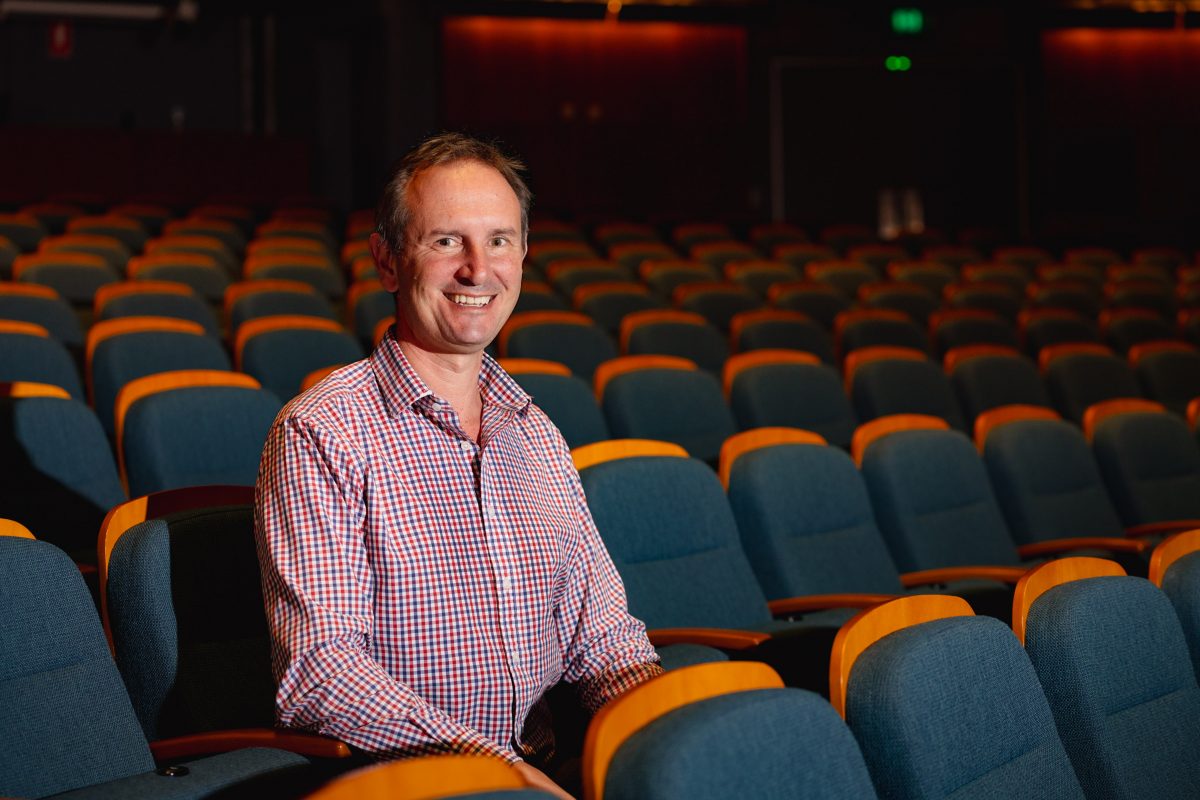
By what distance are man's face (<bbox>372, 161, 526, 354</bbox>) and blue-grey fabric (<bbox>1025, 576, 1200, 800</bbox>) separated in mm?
791

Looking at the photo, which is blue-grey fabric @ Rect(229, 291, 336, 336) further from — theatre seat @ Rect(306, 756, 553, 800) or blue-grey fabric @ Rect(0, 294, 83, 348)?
theatre seat @ Rect(306, 756, 553, 800)

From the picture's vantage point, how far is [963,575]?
2.54m

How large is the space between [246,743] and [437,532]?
0.31 meters

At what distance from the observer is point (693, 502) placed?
228 cm

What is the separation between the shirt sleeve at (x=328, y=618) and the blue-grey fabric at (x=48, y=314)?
2758mm

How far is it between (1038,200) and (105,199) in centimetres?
723

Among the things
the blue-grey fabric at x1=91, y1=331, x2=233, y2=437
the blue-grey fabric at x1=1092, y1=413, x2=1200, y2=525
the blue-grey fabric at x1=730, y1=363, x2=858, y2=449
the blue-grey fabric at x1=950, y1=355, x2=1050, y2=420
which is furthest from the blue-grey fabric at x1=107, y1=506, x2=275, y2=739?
the blue-grey fabric at x1=950, y1=355, x2=1050, y2=420

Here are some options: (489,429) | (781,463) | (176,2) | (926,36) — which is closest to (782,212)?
(926,36)

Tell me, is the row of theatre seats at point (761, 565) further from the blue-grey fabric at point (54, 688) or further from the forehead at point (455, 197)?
the forehead at point (455, 197)

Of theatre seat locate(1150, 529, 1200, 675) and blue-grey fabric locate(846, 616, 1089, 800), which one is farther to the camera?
theatre seat locate(1150, 529, 1200, 675)

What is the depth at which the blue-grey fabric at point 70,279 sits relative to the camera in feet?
15.0

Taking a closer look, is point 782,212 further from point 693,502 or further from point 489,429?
point 489,429

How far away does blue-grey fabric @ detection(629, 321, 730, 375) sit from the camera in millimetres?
4273

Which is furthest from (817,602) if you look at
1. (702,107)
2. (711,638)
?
(702,107)
